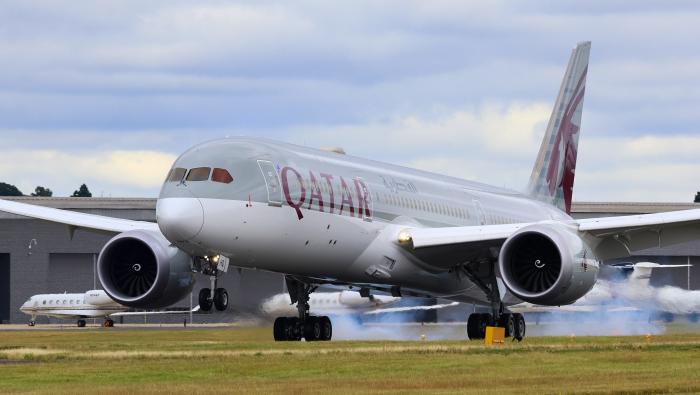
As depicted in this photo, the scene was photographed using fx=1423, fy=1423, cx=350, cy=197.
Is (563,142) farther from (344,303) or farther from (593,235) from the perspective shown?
(344,303)

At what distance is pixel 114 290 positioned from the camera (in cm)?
4100

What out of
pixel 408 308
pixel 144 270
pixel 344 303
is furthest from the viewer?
pixel 344 303

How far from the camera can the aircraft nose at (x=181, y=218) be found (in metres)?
34.9

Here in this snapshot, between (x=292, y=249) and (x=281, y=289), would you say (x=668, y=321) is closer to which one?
(x=281, y=289)

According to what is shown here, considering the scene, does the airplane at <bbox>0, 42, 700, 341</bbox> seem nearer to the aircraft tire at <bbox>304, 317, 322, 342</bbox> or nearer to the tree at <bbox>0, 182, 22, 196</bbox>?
the aircraft tire at <bbox>304, 317, 322, 342</bbox>

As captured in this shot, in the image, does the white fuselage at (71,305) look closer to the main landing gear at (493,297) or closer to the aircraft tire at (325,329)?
the aircraft tire at (325,329)

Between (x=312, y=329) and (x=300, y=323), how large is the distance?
46 centimetres

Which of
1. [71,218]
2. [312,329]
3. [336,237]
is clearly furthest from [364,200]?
[71,218]

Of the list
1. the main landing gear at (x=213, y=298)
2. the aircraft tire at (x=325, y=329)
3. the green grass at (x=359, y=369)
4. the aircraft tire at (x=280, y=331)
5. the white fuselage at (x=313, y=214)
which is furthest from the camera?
the aircraft tire at (x=325, y=329)

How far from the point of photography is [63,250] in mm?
100250

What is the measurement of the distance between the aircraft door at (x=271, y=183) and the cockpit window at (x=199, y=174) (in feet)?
5.36

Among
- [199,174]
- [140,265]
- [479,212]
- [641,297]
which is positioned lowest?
[641,297]

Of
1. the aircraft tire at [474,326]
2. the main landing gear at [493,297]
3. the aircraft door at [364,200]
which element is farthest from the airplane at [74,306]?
the aircraft door at [364,200]

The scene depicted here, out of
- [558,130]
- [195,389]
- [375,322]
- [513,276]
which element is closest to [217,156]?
[513,276]
